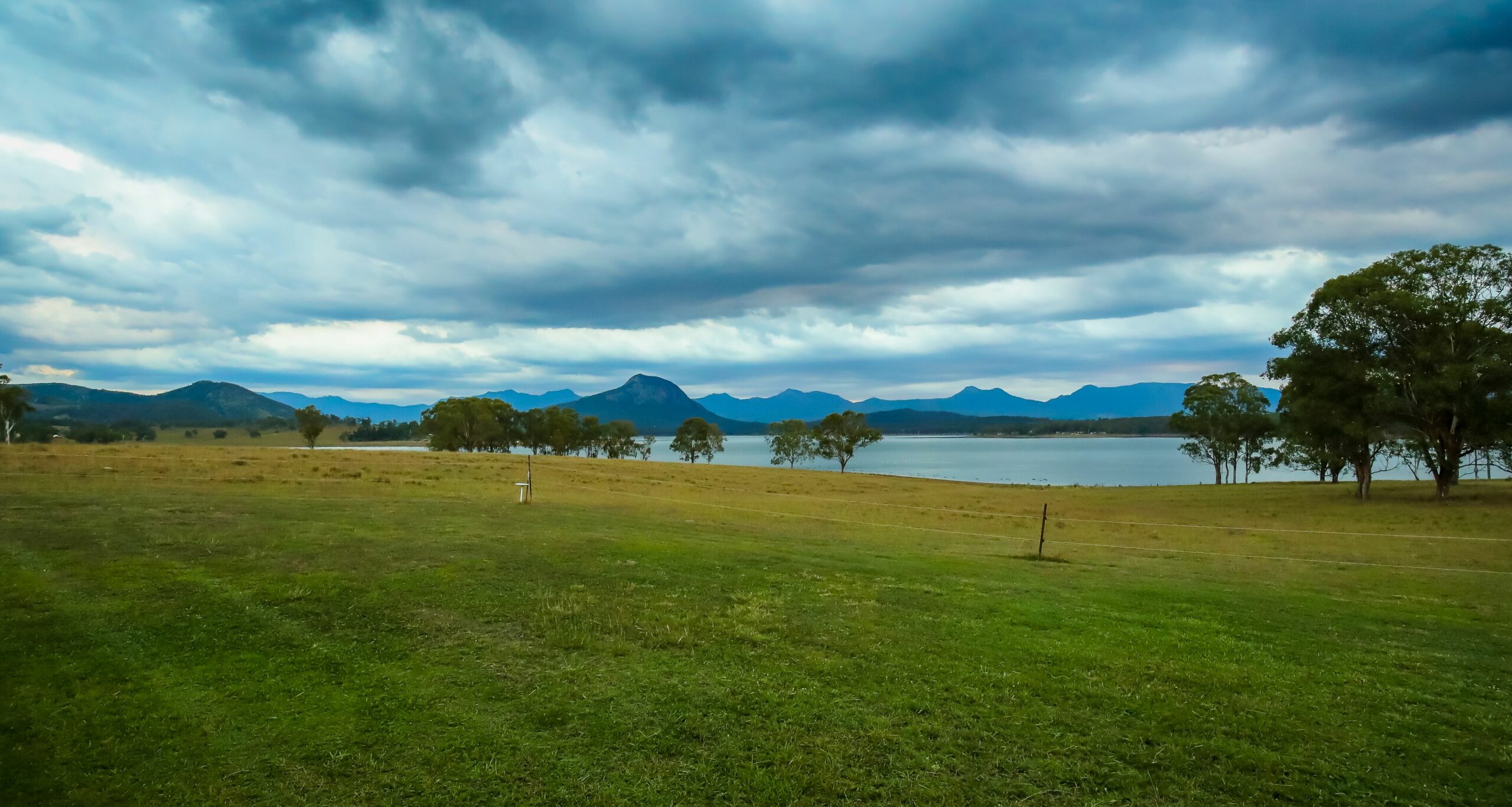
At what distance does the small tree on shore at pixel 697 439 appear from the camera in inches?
5017

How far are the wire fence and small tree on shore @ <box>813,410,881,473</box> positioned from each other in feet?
230

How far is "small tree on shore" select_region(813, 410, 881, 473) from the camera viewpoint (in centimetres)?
11506

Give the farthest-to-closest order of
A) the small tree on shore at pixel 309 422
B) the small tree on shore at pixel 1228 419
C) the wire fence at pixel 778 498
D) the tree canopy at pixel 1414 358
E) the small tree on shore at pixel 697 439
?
the small tree on shore at pixel 697 439, the small tree on shore at pixel 309 422, the small tree on shore at pixel 1228 419, the tree canopy at pixel 1414 358, the wire fence at pixel 778 498

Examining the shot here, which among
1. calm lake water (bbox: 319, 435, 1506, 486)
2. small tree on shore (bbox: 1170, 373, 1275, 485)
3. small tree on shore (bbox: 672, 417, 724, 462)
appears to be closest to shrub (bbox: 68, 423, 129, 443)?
calm lake water (bbox: 319, 435, 1506, 486)

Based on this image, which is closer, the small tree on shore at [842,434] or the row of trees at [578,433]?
the row of trees at [578,433]

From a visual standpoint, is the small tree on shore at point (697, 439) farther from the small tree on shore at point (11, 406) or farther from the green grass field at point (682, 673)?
the green grass field at point (682, 673)

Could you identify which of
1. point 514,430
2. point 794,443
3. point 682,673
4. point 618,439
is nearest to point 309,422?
point 514,430

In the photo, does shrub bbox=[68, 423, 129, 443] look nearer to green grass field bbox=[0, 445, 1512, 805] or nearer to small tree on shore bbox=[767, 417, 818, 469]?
small tree on shore bbox=[767, 417, 818, 469]

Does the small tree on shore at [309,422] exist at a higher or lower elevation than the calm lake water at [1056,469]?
higher

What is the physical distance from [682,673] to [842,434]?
108 metres

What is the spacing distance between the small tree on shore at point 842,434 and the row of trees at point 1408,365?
71556 mm

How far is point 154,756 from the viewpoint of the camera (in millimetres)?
5867

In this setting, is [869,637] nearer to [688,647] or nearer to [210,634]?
[688,647]

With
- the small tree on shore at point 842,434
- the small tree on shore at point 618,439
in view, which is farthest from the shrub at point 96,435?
the small tree on shore at point 842,434
